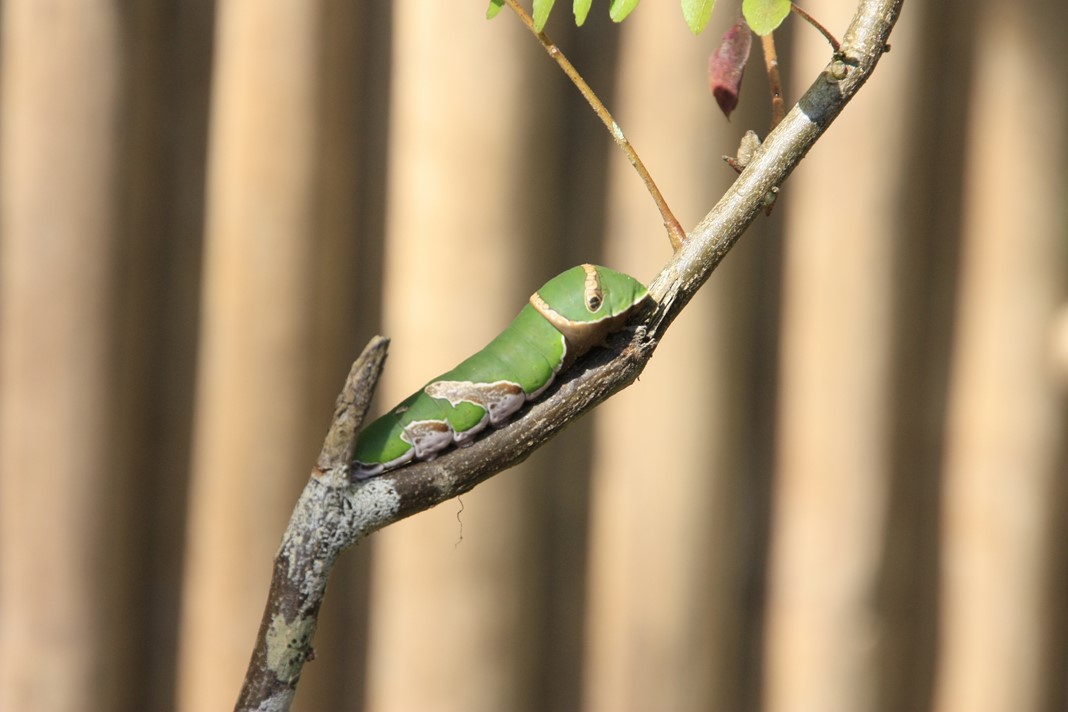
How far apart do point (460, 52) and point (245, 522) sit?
0.55 meters

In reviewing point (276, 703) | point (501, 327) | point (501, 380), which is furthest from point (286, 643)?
point (501, 327)

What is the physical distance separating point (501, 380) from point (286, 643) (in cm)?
15

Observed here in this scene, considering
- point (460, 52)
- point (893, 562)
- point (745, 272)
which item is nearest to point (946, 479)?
point (893, 562)

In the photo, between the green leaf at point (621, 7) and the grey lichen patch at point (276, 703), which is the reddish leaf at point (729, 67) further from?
the grey lichen patch at point (276, 703)

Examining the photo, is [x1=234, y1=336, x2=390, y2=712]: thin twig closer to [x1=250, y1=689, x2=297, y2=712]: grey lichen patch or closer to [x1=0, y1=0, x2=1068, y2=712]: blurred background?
[x1=250, y1=689, x2=297, y2=712]: grey lichen patch

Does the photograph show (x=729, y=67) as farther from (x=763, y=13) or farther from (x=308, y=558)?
(x=308, y=558)

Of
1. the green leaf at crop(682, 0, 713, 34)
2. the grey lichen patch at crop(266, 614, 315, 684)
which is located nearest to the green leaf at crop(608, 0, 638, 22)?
the green leaf at crop(682, 0, 713, 34)

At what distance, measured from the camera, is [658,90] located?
1071 mm

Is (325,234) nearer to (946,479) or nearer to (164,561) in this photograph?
Answer: (164,561)

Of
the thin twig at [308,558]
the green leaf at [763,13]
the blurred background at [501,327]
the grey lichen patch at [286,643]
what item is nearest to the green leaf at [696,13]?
the green leaf at [763,13]

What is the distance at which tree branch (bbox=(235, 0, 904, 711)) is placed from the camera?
422 mm

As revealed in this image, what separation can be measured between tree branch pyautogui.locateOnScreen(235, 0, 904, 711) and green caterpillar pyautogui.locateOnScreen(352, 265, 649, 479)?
0.04 feet

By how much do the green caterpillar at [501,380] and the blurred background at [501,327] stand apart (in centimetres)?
59

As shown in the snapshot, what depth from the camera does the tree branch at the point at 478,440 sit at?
422 millimetres
